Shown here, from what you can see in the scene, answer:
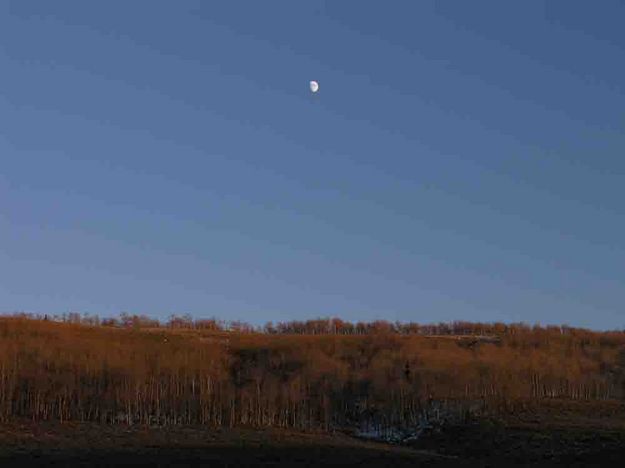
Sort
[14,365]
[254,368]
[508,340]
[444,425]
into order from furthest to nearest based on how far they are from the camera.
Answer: [508,340], [254,368], [14,365], [444,425]

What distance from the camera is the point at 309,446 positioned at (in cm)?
3966

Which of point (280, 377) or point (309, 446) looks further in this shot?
point (280, 377)

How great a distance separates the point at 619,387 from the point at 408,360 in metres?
12.9

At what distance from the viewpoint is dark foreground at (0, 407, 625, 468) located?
34.9 m

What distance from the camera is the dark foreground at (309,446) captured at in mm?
34875

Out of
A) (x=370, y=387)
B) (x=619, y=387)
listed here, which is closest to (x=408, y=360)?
(x=370, y=387)

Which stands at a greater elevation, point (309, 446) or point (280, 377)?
point (280, 377)

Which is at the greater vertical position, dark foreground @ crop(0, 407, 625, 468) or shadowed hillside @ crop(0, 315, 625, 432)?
Result: shadowed hillside @ crop(0, 315, 625, 432)

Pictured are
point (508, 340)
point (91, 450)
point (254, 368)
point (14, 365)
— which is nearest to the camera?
→ point (91, 450)

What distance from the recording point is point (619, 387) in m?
61.2

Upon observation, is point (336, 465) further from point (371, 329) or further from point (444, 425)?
point (371, 329)

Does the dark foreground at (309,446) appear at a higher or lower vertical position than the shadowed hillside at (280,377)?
lower

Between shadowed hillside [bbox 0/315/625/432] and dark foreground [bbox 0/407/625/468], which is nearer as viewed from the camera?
dark foreground [bbox 0/407/625/468]

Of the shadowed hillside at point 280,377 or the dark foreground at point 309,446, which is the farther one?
the shadowed hillside at point 280,377
